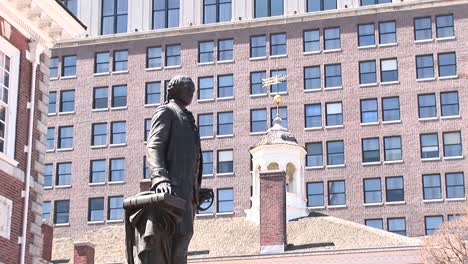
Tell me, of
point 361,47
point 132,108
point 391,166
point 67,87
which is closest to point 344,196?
point 391,166

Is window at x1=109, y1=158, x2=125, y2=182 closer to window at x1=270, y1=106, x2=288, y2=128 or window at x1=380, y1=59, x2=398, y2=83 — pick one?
window at x1=270, y1=106, x2=288, y2=128

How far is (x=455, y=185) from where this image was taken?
7588 cm

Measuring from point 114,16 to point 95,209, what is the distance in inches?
637

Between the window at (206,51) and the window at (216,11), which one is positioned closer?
the window at (206,51)

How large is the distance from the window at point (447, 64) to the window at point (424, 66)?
64 centimetres

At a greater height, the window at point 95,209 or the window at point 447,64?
the window at point 447,64

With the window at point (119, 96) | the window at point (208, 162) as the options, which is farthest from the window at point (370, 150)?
the window at point (119, 96)

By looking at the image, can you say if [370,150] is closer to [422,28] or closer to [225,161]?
[422,28]

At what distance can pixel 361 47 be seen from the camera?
80.4m

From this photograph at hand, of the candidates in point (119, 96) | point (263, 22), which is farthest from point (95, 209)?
point (263, 22)

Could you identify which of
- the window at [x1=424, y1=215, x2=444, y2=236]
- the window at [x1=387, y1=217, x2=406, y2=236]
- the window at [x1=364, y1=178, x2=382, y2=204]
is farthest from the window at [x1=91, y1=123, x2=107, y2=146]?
the window at [x1=424, y1=215, x2=444, y2=236]

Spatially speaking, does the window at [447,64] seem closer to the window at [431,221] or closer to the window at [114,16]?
the window at [431,221]

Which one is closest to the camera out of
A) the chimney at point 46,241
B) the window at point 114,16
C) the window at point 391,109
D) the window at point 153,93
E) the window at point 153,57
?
the chimney at point 46,241

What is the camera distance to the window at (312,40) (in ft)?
267
